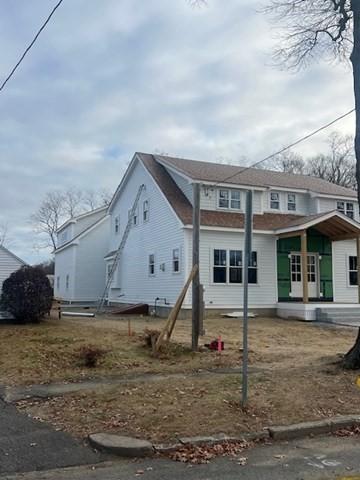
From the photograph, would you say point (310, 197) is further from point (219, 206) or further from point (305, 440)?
point (305, 440)

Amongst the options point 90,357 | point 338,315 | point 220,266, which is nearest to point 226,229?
point 220,266

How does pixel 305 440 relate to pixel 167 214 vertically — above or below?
below

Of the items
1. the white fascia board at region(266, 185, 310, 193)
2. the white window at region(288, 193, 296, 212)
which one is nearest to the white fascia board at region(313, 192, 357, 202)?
the white fascia board at region(266, 185, 310, 193)

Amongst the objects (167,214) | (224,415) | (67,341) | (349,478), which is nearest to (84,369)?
(67,341)

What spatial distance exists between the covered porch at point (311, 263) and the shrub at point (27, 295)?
34.0ft

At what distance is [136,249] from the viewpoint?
2600 centimetres

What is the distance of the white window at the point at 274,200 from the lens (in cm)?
2402

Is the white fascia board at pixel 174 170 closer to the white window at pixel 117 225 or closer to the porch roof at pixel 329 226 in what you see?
the porch roof at pixel 329 226

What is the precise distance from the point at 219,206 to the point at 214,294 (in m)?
4.25

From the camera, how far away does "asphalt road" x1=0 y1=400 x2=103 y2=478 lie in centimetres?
472

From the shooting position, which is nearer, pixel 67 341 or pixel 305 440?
pixel 305 440

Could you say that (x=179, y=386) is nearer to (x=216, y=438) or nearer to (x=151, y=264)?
(x=216, y=438)

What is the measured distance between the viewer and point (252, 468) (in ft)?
15.4

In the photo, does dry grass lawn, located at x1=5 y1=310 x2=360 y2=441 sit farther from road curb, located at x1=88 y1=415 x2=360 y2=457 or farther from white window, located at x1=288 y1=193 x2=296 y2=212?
white window, located at x1=288 y1=193 x2=296 y2=212
